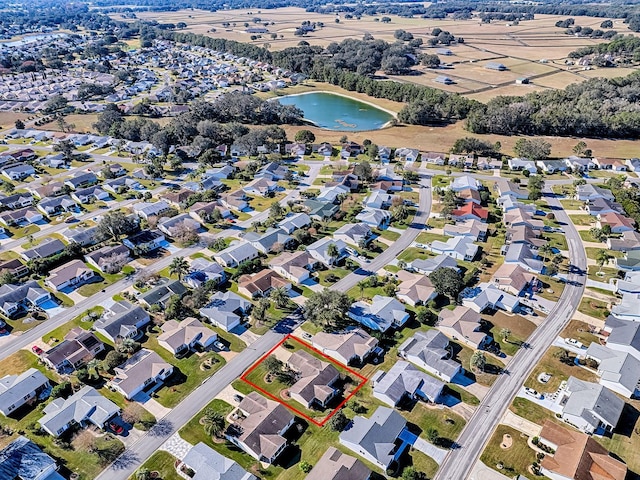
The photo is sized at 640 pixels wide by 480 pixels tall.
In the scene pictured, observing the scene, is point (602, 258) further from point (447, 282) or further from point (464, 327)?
point (464, 327)

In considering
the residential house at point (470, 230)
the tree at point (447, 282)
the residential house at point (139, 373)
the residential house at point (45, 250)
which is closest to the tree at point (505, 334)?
the tree at point (447, 282)

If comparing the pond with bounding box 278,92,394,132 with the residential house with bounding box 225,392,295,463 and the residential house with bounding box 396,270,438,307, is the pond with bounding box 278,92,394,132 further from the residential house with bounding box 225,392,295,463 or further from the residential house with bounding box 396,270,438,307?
the residential house with bounding box 225,392,295,463

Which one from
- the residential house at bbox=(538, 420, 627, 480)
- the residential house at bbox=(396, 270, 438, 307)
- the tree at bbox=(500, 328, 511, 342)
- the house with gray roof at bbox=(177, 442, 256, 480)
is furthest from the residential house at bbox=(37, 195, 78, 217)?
the residential house at bbox=(538, 420, 627, 480)

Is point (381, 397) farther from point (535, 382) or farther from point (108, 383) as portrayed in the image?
point (108, 383)

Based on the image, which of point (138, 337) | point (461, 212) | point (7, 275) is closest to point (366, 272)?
point (461, 212)

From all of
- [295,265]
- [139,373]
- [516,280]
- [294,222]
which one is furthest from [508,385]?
[294,222]

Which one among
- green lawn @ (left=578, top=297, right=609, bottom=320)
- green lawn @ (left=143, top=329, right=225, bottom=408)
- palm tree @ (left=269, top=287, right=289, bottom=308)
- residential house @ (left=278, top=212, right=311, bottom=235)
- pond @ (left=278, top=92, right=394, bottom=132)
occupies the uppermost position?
pond @ (left=278, top=92, right=394, bottom=132)
